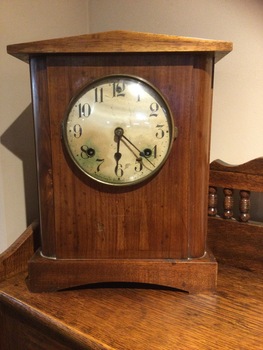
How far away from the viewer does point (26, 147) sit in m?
0.90

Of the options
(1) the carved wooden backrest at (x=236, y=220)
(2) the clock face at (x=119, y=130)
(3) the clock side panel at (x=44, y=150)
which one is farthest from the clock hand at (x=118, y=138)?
(1) the carved wooden backrest at (x=236, y=220)

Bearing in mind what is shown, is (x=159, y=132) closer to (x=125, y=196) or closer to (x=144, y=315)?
(x=125, y=196)

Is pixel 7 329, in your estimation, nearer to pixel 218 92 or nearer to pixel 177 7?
pixel 218 92

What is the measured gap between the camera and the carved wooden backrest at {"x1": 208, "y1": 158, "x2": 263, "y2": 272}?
772 mm

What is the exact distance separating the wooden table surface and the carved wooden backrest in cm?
5

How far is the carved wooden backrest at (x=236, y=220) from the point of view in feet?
2.53

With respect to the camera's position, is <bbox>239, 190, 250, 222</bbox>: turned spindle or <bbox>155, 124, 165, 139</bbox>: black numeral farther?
<bbox>239, 190, 250, 222</bbox>: turned spindle

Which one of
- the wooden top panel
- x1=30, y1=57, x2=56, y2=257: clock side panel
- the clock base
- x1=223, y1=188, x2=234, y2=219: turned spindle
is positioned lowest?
the clock base

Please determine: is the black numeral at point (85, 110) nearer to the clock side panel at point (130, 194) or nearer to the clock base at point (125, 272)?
the clock side panel at point (130, 194)

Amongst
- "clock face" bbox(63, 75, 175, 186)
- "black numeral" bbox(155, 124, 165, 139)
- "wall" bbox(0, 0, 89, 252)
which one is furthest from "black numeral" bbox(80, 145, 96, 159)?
"wall" bbox(0, 0, 89, 252)


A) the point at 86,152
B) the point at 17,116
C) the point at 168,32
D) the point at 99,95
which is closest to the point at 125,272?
the point at 86,152

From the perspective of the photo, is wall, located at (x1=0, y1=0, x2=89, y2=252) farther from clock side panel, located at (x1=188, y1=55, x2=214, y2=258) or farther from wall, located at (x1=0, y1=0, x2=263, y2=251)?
clock side panel, located at (x1=188, y1=55, x2=214, y2=258)

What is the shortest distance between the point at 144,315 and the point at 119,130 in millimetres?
364

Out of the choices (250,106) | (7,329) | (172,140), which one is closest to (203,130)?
(172,140)
